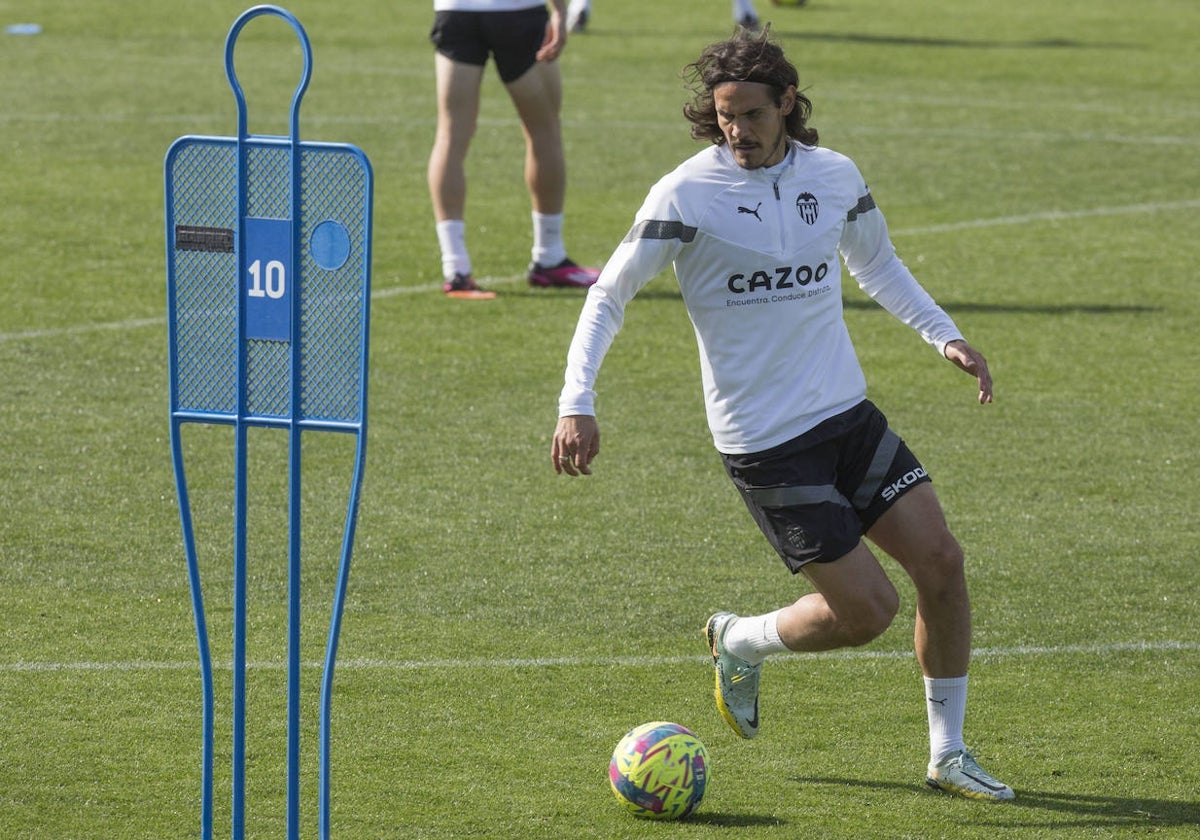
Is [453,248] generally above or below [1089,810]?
above

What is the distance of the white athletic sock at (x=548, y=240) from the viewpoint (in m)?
11.0

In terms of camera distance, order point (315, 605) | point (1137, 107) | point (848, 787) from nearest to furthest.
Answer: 1. point (848, 787)
2. point (315, 605)
3. point (1137, 107)

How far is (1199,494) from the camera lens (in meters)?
7.77

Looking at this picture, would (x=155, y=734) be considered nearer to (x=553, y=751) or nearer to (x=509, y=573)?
(x=553, y=751)

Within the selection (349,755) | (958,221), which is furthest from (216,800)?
(958,221)

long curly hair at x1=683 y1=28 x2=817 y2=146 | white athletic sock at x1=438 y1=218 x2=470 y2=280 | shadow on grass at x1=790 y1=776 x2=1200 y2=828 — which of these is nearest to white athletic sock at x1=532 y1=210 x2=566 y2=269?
white athletic sock at x1=438 y1=218 x2=470 y2=280

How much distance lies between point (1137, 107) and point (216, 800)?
14.2 meters

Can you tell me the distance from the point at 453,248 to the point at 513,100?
906mm

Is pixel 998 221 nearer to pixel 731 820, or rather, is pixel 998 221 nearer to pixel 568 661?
pixel 568 661

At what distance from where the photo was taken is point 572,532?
7309mm

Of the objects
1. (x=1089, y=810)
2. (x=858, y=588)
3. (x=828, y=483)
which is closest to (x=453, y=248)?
(x=828, y=483)

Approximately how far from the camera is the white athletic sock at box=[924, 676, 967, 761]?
519 cm

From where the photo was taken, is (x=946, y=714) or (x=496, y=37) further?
(x=496, y=37)

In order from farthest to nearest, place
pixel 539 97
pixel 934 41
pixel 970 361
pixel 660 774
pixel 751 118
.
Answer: pixel 934 41
pixel 539 97
pixel 970 361
pixel 751 118
pixel 660 774
